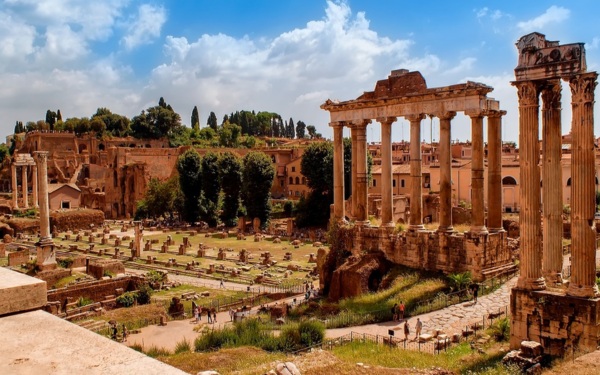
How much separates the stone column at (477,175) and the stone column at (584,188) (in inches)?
285

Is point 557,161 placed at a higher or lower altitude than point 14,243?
higher

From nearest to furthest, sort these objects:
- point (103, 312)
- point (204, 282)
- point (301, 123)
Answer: point (103, 312) < point (204, 282) < point (301, 123)

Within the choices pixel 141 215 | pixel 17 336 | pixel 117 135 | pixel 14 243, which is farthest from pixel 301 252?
pixel 117 135

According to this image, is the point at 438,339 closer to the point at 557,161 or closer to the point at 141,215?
the point at 557,161

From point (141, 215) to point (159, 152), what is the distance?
2157cm

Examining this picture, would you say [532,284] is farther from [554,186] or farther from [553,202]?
[554,186]

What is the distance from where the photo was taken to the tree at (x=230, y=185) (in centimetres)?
5484

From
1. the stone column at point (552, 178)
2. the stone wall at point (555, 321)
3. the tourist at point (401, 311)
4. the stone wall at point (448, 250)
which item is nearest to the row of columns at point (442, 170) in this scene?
the stone wall at point (448, 250)

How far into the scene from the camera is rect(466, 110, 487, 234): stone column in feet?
64.9

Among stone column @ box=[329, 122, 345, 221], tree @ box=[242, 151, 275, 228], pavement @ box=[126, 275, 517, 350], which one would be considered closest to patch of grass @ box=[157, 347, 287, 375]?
pavement @ box=[126, 275, 517, 350]

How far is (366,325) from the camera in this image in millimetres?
17516

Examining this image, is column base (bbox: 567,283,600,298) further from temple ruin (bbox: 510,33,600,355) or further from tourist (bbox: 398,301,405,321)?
tourist (bbox: 398,301,405,321)

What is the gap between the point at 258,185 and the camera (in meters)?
51.8

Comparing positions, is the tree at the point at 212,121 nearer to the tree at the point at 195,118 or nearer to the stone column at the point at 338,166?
the tree at the point at 195,118
